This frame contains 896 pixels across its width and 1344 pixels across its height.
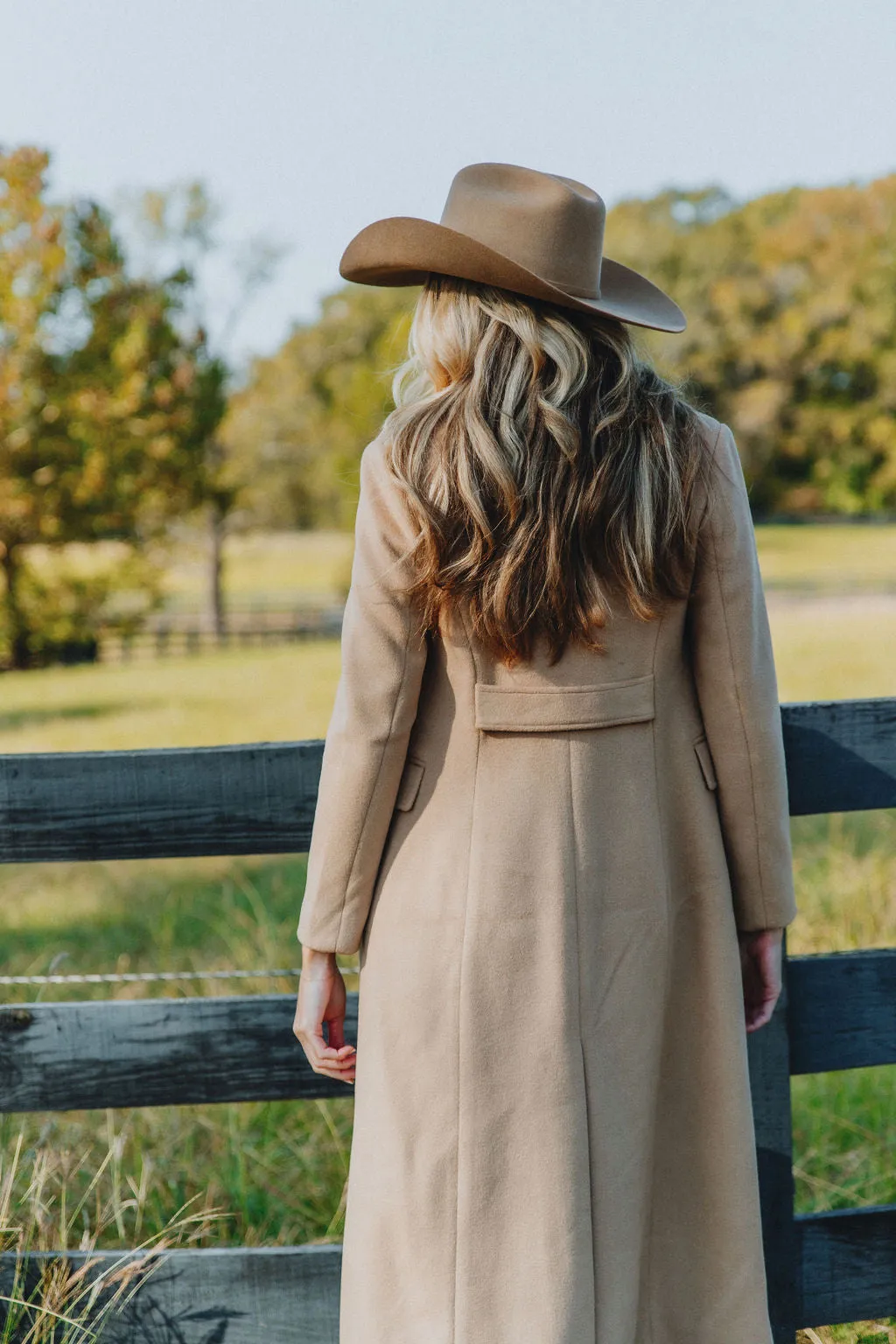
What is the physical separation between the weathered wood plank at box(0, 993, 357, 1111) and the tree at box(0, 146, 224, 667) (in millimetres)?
21520

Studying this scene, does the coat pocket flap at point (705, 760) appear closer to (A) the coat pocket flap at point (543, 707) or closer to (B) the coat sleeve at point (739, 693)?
(B) the coat sleeve at point (739, 693)

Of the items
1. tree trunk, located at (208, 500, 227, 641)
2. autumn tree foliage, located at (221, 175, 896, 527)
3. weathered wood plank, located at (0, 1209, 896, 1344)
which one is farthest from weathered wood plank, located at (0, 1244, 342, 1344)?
autumn tree foliage, located at (221, 175, 896, 527)

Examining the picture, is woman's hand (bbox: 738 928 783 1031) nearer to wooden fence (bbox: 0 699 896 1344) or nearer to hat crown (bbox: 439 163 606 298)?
wooden fence (bbox: 0 699 896 1344)

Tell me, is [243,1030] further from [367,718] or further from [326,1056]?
[367,718]

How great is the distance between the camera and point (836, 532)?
51656 mm

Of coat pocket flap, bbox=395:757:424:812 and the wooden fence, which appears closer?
coat pocket flap, bbox=395:757:424:812

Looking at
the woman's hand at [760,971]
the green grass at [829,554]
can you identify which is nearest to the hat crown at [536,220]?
the woman's hand at [760,971]

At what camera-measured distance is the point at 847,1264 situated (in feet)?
7.16

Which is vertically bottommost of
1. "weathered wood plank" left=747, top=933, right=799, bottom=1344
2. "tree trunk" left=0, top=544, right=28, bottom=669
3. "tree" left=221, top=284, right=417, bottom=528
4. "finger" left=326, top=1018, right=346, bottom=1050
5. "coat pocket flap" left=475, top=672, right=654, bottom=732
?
"weathered wood plank" left=747, top=933, right=799, bottom=1344

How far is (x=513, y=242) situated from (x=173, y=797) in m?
1.05

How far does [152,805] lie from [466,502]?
0.81 meters

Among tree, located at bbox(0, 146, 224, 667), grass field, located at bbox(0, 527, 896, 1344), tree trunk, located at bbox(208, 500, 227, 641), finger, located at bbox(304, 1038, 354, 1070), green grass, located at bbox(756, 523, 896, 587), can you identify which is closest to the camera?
finger, located at bbox(304, 1038, 354, 1070)

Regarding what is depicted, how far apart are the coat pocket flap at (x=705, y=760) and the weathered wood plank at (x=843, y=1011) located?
486 mm

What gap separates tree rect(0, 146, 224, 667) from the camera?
2205 centimetres
